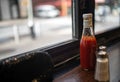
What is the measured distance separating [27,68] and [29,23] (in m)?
4.52

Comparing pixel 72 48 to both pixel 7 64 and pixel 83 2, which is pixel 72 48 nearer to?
pixel 83 2

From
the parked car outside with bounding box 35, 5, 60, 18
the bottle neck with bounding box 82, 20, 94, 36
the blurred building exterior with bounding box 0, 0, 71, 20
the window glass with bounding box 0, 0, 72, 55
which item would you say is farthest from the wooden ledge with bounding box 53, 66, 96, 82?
the parked car outside with bounding box 35, 5, 60, 18

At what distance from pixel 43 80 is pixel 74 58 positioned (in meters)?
0.41

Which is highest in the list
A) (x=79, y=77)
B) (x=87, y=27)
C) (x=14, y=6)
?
(x=14, y=6)

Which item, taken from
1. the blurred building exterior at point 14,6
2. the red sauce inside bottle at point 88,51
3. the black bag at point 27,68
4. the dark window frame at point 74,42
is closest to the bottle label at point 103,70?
the red sauce inside bottle at point 88,51

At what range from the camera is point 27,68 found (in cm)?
75

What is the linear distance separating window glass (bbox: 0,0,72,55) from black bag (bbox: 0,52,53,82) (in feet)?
9.38

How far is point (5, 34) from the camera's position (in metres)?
4.98

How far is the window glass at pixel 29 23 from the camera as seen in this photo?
Answer: 4211 mm

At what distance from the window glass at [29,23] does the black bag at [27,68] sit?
2.86 meters

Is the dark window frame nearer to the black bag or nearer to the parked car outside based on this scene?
the black bag

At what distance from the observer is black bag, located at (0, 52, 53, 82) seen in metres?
0.68

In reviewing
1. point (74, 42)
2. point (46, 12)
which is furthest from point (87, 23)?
point (46, 12)

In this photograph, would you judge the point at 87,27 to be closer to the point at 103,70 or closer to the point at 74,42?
the point at 103,70
